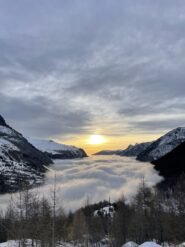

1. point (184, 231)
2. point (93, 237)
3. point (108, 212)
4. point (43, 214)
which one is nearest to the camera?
point (184, 231)

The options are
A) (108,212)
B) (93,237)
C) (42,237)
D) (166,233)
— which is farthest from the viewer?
(108,212)

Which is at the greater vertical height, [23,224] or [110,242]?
[23,224]

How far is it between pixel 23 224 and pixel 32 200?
691 cm

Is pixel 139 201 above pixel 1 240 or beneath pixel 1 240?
above

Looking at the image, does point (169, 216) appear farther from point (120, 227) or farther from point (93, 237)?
point (93, 237)

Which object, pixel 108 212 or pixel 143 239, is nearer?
pixel 143 239

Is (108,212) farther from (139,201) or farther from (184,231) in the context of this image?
(184,231)

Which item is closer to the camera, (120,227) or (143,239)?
(143,239)

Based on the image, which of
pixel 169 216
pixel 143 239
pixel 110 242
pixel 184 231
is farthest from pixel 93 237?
pixel 184 231

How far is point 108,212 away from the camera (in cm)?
19562

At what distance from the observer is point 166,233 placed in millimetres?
119250

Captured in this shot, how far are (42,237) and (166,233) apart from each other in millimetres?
40059

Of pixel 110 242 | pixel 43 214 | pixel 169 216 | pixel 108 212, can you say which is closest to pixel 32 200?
pixel 43 214

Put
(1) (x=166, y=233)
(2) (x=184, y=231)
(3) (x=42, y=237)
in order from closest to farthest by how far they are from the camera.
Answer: (3) (x=42, y=237) → (2) (x=184, y=231) → (1) (x=166, y=233)
